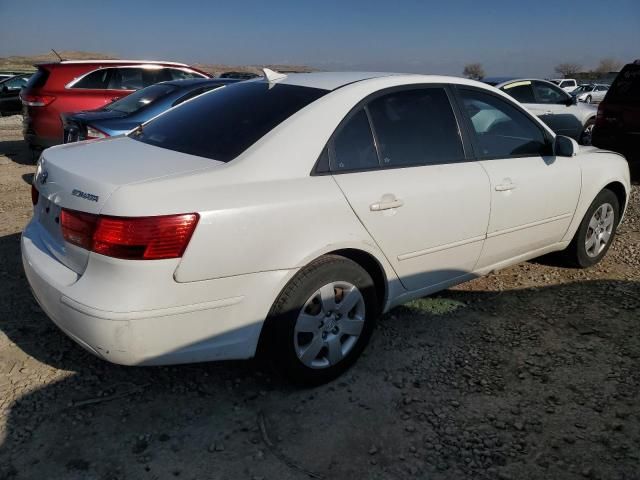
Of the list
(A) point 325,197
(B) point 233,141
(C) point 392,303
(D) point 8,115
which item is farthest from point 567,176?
(D) point 8,115

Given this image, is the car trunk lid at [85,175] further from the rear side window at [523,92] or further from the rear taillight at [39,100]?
the rear side window at [523,92]

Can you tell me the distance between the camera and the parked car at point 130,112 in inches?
245

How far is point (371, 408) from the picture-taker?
106 inches

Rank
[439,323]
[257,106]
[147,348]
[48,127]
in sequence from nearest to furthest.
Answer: [147,348] → [257,106] → [439,323] → [48,127]

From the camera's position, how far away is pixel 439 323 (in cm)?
357

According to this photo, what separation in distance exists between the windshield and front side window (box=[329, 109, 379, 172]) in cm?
477

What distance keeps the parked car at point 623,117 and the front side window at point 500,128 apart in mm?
4626

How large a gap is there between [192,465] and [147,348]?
1.74 feet

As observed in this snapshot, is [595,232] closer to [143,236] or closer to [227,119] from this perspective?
[227,119]

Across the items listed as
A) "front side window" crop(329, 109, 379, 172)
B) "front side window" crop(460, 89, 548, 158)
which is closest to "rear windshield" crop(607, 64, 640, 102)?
"front side window" crop(460, 89, 548, 158)

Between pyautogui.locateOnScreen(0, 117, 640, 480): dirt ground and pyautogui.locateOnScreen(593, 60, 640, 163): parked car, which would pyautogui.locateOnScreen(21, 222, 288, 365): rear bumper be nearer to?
pyautogui.locateOnScreen(0, 117, 640, 480): dirt ground

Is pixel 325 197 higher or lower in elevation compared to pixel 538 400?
higher

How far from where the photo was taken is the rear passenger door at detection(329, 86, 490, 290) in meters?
2.79

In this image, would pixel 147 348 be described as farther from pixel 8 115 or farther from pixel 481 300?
pixel 8 115
